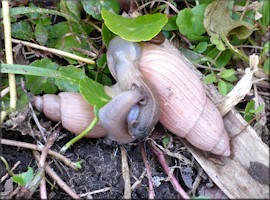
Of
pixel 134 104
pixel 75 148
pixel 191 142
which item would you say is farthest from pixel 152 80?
pixel 75 148

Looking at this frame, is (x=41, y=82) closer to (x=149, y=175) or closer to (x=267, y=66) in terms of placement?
(x=149, y=175)

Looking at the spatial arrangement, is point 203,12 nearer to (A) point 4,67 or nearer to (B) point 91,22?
(B) point 91,22

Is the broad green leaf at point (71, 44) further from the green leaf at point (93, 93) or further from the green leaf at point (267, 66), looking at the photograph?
the green leaf at point (267, 66)

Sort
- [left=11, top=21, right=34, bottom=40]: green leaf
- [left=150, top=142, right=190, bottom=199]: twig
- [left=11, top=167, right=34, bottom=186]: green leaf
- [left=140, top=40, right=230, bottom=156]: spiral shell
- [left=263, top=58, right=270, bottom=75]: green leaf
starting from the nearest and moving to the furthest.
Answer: [left=11, top=167, right=34, bottom=186]: green leaf, [left=150, top=142, right=190, bottom=199]: twig, [left=140, top=40, right=230, bottom=156]: spiral shell, [left=263, top=58, right=270, bottom=75]: green leaf, [left=11, top=21, right=34, bottom=40]: green leaf

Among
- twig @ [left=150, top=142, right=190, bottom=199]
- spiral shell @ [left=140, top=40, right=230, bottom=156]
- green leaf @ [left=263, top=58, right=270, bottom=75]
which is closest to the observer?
twig @ [left=150, top=142, right=190, bottom=199]

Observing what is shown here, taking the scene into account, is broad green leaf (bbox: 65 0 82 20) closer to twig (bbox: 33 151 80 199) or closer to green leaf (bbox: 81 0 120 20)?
green leaf (bbox: 81 0 120 20)

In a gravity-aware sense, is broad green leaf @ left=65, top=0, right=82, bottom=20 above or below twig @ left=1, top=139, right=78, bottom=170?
above

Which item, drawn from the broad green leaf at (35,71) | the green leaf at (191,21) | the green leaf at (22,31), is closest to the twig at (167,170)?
the broad green leaf at (35,71)

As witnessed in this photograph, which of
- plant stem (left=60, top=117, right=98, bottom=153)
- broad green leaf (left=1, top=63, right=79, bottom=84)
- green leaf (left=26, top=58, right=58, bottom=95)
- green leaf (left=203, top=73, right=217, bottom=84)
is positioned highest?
green leaf (left=203, top=73, right=217, bottom=84)

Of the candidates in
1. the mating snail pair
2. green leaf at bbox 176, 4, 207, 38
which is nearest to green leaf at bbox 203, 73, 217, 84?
the mating snail pair
